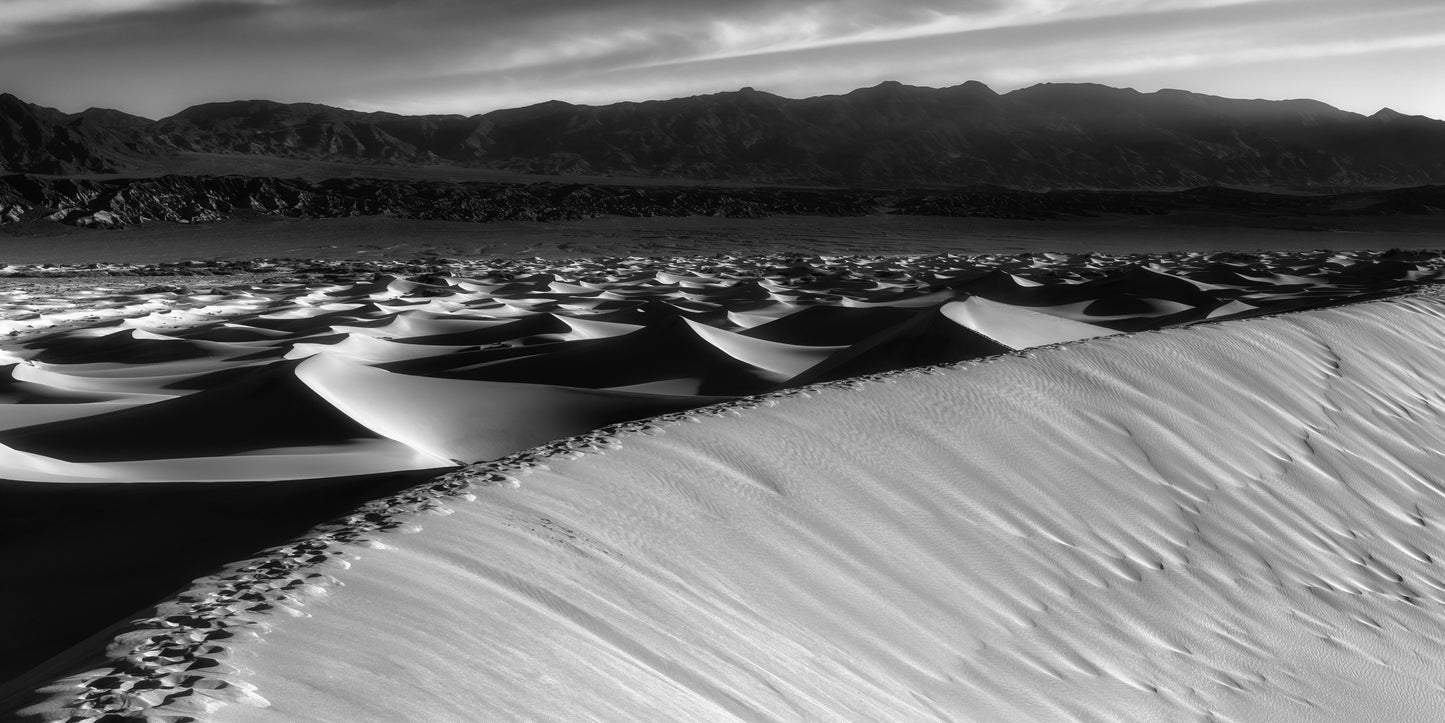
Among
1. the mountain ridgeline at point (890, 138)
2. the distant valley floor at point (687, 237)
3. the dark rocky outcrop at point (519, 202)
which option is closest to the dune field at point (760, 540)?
the distant valley floor at point (687, 237)

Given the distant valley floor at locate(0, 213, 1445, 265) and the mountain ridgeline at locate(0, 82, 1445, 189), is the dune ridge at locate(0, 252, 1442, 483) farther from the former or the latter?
the mountain ridgeline at locate(0, 82, 1445, 189)

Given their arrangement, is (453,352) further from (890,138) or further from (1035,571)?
(890,138)

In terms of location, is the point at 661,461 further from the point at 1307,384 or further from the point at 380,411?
the point at 1307,384

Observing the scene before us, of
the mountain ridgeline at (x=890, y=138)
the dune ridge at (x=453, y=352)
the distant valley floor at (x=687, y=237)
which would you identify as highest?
the mountain ridgeline at (x=890, y=138)

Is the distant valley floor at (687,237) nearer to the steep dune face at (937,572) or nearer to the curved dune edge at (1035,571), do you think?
the curved dune edge at (1035,571)

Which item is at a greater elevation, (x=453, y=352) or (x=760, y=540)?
(x=760, y=540)

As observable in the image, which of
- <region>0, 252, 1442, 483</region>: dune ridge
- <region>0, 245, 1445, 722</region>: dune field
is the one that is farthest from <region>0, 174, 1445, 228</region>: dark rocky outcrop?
<region>0, 245, 1445, 722</region>: dune field

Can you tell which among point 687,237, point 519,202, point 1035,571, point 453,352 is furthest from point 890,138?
point 1035,571

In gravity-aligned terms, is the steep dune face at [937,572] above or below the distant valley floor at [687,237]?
above
